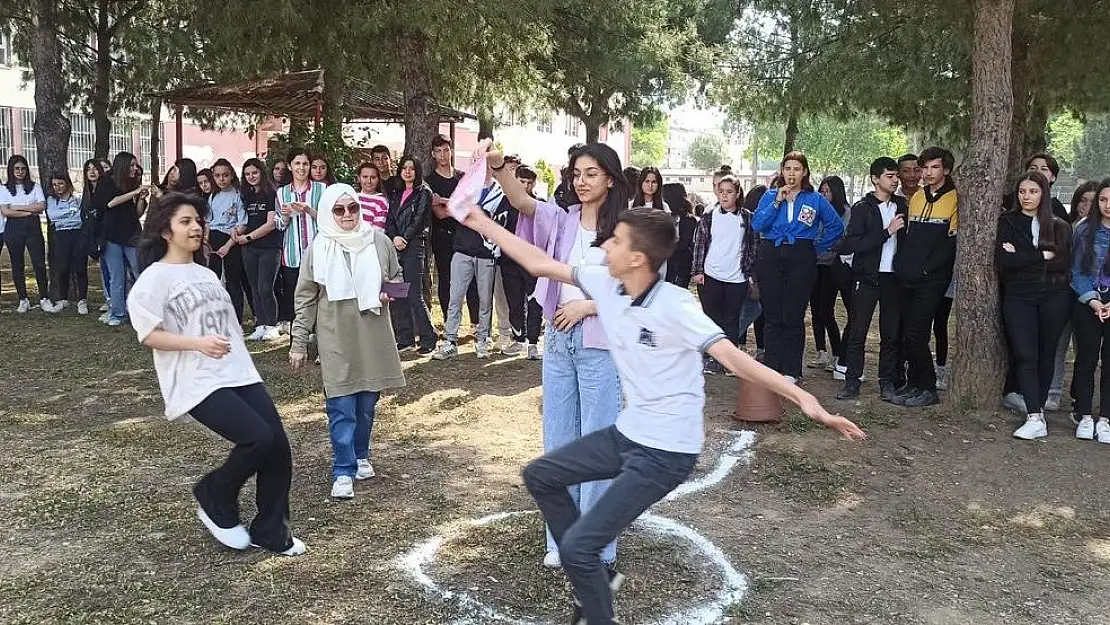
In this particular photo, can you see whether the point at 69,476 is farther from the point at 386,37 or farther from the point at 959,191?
the point at 386,37

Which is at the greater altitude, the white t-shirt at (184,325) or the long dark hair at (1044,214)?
the long dark hair at (1044,214)

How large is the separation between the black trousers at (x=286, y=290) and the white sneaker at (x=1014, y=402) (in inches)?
244

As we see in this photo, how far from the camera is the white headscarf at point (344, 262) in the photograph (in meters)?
5.10

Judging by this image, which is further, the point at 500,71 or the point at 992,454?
the point at 500,71

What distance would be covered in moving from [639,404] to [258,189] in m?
7.22

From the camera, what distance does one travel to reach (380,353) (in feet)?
17.0

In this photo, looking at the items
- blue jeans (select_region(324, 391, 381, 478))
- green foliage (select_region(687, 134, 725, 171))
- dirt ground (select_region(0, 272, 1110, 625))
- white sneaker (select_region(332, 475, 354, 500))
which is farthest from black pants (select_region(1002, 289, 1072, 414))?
green foliage (select_region(687, 134, 725, 171))

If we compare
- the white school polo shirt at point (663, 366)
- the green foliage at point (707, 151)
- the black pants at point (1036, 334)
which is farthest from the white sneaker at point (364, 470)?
the green foliage at point (707, 151)

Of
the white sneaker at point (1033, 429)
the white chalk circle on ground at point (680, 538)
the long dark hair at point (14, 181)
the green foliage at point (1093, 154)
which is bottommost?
the white chalk circle on ground at point (680, 538)

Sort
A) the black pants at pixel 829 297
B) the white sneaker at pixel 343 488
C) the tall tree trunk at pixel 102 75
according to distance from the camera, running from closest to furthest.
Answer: the white sneaker at pixel 343 488 < the black pants at pixel 829 297 < the tall tree trunk at pixel 102 75

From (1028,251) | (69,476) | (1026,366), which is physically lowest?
(69,476)

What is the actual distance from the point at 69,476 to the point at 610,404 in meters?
3.48

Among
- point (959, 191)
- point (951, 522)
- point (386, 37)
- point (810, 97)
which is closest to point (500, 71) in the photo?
point (386, 37)

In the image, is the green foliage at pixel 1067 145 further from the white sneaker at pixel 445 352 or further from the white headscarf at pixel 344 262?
the white headscarf at pixel 344 262
